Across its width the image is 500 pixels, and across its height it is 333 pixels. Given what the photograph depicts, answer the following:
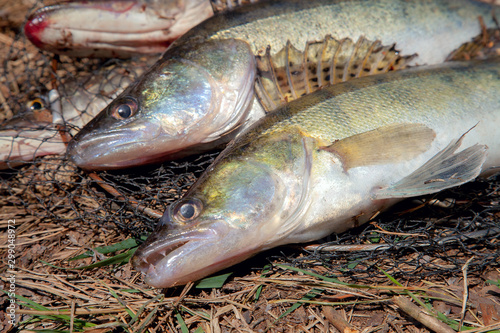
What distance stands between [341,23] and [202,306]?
100 inches

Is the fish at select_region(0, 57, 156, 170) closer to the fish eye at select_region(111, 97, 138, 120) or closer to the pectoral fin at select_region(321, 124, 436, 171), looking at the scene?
the fish eye at select_region(111, 97, 138, 120)

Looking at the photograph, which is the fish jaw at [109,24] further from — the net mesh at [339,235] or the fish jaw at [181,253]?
the fish jaw at [181,253]

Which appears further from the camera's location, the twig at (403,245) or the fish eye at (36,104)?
the fish eye at (36,104)

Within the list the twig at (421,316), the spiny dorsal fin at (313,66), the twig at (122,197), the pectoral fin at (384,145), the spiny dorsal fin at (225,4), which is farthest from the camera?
the spiny dorsal fin at (225,4)

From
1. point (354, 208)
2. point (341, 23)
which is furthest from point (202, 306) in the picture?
point (341, 23)

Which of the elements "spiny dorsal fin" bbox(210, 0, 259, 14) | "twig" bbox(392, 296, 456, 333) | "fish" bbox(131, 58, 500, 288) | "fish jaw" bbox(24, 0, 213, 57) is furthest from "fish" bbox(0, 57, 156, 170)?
"twig" bbox(392, 296, 456, 333)

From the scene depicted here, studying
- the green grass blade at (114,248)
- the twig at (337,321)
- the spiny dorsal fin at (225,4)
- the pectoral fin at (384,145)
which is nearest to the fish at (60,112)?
the spiny dorsal fin at (225,4)

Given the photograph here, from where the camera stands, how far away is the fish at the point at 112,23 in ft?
12.9

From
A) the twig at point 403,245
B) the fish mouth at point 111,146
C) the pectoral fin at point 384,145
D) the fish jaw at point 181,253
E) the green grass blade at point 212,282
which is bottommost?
the twig at point 403,245

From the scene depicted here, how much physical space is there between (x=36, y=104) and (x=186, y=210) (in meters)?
2.44

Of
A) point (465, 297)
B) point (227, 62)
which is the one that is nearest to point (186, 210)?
point (227, 62)

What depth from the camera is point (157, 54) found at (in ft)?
13.5

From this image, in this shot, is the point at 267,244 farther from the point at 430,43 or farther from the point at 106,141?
the point at 430,43

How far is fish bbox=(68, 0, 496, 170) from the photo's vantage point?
Result: 3.03m
